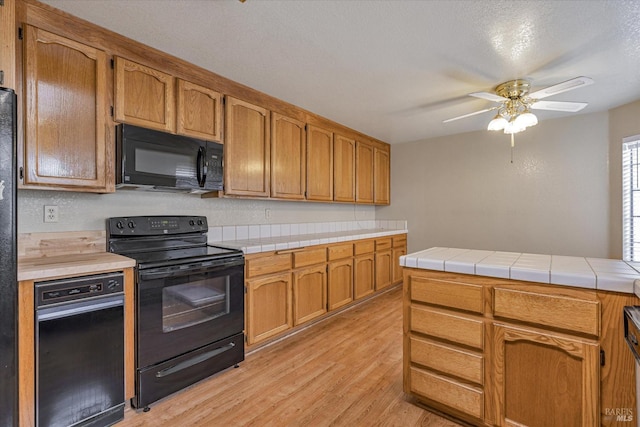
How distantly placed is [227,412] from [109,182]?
165 cm

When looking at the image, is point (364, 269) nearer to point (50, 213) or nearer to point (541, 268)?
point (541, 268)

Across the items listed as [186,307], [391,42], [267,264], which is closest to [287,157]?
[267,264]

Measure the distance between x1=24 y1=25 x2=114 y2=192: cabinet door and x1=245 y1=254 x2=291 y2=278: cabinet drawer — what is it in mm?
1164

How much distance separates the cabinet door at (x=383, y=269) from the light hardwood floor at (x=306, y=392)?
4.36ft

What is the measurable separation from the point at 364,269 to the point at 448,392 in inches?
88.6

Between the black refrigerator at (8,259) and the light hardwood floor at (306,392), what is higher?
the black refrigerator at (8,259)

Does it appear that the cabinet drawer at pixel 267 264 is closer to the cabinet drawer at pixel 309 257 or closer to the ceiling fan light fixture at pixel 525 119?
the cabinet drawer at pixel 309 257

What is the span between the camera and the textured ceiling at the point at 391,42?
165 cm

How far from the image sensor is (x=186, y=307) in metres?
2.04

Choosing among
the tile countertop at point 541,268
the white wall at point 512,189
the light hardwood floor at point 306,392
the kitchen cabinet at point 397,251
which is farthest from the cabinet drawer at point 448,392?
the white wall at point 512,189

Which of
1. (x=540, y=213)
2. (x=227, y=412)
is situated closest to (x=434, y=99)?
(x=540, y=213)

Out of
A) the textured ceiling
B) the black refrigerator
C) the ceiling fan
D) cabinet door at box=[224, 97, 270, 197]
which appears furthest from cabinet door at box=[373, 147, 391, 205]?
the black refrigerator

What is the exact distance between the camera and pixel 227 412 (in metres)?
1.80

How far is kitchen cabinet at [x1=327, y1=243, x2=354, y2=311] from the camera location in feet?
11.0
